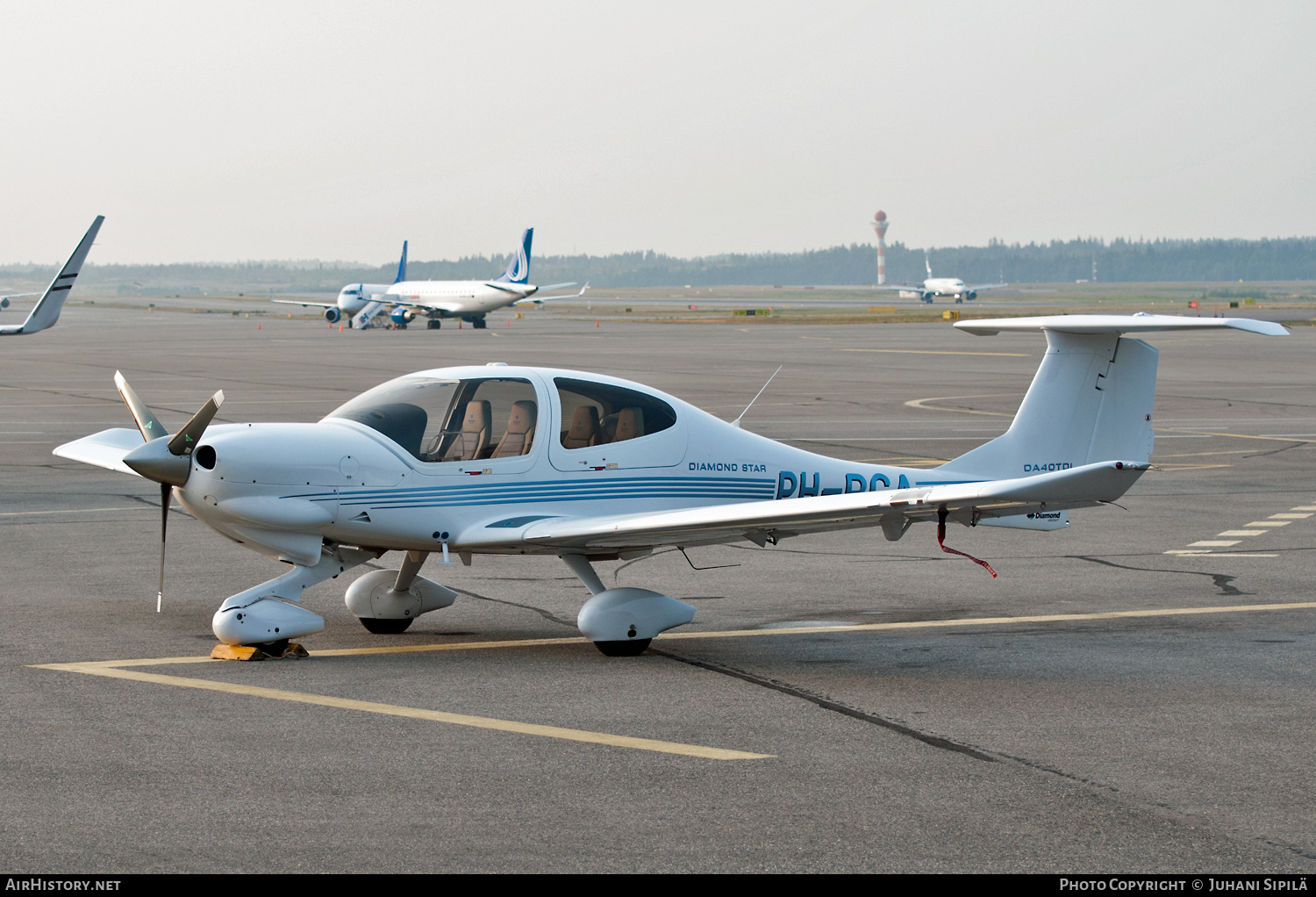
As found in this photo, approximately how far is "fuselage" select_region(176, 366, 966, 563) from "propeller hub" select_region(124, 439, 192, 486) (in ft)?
0.27

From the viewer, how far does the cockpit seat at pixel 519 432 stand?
1110 cm

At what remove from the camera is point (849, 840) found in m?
6.60

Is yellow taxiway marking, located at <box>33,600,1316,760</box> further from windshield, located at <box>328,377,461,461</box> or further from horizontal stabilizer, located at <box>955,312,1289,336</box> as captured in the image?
horizontal stabilizer, located at <box>955,312,1289,336</box>

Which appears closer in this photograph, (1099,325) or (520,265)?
(1099,325)

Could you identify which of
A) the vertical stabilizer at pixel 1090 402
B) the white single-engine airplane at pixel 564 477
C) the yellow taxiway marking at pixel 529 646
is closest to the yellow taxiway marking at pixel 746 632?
the yellow taxiway marking at pixel 529 646

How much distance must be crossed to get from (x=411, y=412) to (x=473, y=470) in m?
0.72

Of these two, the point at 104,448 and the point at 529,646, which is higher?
the point at 104,448

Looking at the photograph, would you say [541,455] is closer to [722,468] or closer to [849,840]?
[722,468]

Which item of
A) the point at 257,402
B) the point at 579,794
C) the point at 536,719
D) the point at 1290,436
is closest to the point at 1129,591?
the point at 536,719

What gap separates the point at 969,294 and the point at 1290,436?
488ft

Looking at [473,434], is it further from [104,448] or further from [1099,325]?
[1099,325]

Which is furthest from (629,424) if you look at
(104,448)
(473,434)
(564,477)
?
(104,448)

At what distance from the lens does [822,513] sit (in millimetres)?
9812

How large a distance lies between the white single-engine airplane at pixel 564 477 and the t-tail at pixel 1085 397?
0.01 meters
